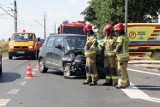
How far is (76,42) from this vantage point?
15.2m

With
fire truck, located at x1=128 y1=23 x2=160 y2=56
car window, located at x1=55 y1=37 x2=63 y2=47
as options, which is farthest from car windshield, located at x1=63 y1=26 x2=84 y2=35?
car window, located at x1=55 y1=37 x2=63 y2=47

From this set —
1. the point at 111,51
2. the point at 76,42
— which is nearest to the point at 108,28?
the point at 111,51

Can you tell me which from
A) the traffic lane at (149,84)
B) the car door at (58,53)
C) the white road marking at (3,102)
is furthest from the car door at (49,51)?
the white road marking at (3,102)

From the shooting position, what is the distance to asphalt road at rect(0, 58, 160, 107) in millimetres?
9156

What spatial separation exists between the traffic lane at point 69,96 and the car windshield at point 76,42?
2.21 metres

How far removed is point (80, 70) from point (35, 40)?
14597 millimetres

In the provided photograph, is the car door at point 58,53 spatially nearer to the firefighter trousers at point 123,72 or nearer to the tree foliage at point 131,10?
the firefighter trousers at point 123,72

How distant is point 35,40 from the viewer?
2842 centimetres

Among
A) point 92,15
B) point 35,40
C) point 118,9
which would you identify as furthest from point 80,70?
point 92,15

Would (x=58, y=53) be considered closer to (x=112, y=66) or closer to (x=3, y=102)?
(x=112, y=66)

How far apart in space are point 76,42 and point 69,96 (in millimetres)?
5200

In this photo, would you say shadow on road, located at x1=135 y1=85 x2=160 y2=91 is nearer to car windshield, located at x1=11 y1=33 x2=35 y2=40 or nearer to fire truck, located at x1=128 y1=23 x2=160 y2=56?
fire truck, located at x1=128 y1=23 x2=160 y2=56

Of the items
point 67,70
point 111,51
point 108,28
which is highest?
point 108,28

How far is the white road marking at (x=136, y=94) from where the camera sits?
9.78 m
